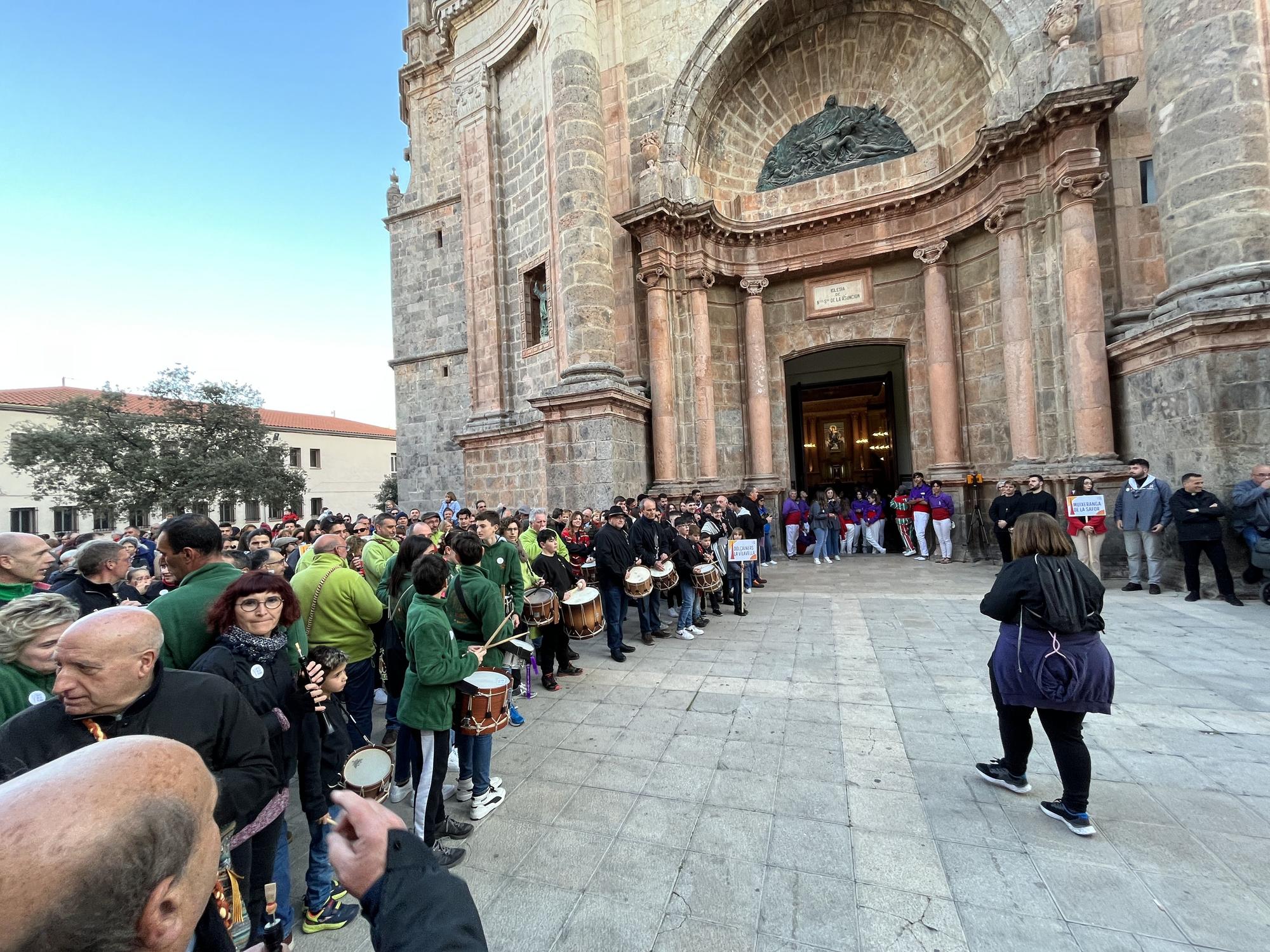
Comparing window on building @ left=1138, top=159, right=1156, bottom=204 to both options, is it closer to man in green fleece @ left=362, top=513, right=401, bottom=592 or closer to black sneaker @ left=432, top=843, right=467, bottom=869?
man in green fleece @ left=362, top=513, right=401, bottom=592

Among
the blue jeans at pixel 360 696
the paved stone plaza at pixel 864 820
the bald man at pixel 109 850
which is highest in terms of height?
the bald man at pixel 109 850

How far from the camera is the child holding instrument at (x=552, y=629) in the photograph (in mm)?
5414

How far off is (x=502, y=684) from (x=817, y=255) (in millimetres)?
12847

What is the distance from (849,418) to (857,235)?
870 centimetres

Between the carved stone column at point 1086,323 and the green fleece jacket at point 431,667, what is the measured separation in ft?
34.9

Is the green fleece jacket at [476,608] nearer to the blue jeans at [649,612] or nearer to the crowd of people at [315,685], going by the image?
the crowd of people at [315,685]

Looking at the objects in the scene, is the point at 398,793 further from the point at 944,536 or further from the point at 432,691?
the point at 944,536

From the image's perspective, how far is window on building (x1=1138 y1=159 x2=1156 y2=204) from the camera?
9.45 meters

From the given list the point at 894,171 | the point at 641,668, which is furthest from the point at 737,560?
the point at 894,171

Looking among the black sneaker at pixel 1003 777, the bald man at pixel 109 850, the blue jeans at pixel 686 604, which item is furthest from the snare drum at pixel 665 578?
the bald man at pixel 109 850

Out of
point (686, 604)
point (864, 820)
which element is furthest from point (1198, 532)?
point (864, 820)

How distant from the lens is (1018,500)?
9109 millimetres

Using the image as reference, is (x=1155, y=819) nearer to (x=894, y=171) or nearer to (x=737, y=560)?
(x=737, y=560)

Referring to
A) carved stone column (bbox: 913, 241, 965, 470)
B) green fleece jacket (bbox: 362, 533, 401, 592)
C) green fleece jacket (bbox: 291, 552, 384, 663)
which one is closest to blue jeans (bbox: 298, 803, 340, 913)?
green fleece jacket (bbox: 291, 552, 384, 663)
